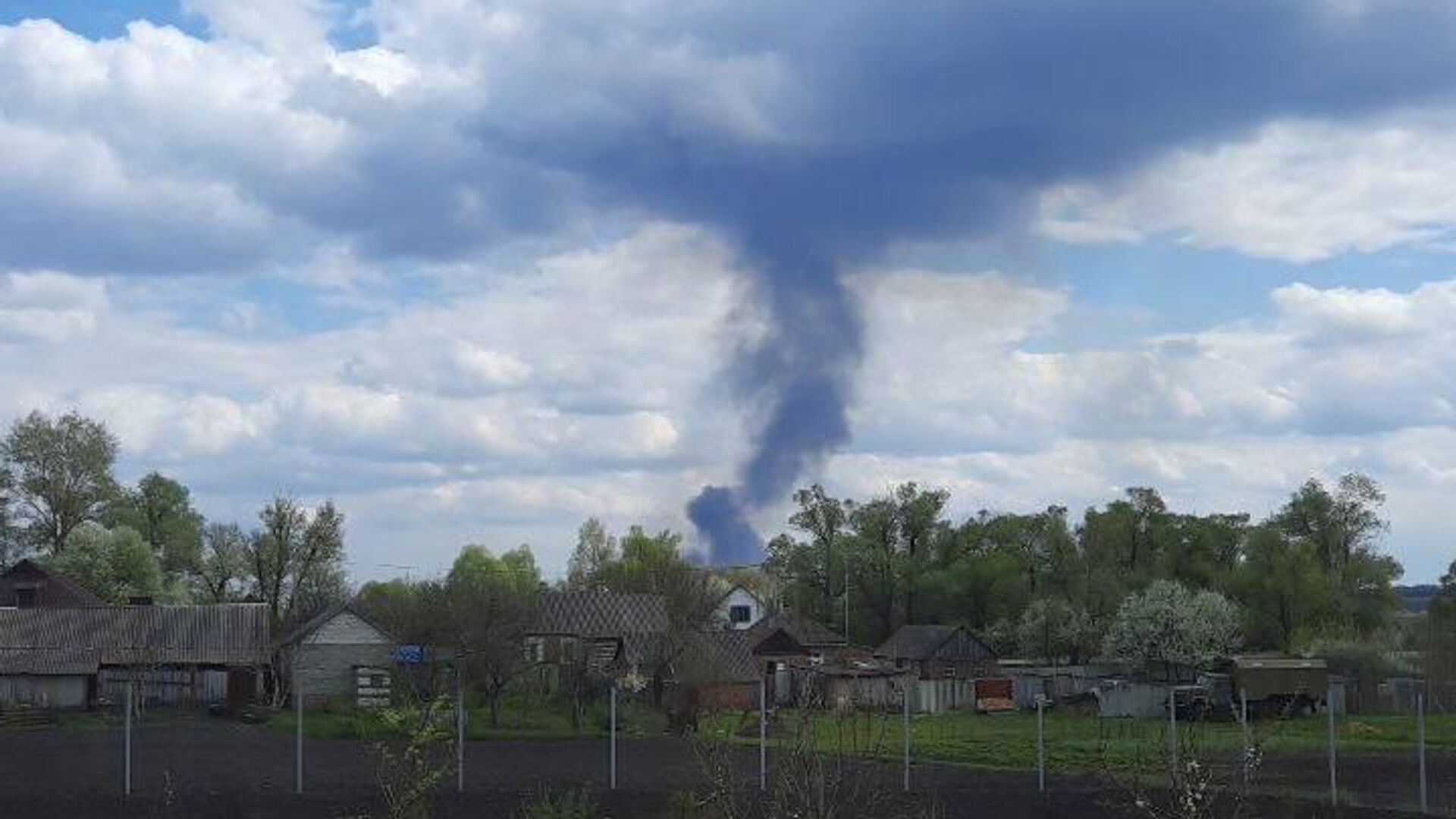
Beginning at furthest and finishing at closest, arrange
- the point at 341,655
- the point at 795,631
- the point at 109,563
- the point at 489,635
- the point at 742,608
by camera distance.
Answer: the point at 742,608
the point at 109,563
the point at 795,631
the point at 341,655
the point at 489,635

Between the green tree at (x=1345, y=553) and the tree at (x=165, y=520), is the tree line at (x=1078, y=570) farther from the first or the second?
the tree at (x=165, y=520)

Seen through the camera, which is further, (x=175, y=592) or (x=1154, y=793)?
(x=175, y=592)

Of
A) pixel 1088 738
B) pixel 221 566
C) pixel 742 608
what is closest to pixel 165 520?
pixel 221 566

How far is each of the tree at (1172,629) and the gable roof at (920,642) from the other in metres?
9.49

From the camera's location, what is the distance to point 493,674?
153 feet

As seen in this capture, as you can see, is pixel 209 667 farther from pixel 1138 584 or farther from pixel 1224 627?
pixel 1138 584

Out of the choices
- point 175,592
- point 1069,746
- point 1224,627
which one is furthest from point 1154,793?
point 175,592

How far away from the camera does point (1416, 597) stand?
9269 centimetres

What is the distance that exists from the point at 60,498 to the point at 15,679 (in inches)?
1330

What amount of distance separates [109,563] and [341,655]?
99.8 ft

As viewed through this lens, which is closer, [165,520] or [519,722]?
[519,722]

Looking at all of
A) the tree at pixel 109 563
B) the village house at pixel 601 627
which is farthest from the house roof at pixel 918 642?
the tree at pixel 109 563

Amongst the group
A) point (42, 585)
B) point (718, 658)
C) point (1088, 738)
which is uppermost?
point (42, 585)

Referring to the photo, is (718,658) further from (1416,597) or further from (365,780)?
A: (1416,597)
